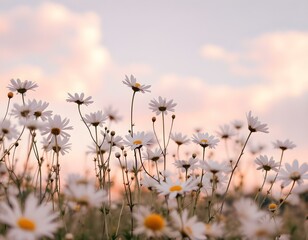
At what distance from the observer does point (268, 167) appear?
3.14 m

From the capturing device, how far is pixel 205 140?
3.22 meters

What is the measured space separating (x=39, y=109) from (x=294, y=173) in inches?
62.1

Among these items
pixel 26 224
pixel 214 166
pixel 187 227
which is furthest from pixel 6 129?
pixel 26 224

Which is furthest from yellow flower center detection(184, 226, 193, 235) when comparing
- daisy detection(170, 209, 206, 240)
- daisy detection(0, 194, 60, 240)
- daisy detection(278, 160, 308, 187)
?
daisy detection(278, 160, 308, 187)

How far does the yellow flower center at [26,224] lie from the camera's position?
1512 millimetres

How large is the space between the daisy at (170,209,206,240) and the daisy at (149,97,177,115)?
157 cm

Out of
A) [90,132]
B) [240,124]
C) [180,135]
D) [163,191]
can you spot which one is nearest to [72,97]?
[90,132]

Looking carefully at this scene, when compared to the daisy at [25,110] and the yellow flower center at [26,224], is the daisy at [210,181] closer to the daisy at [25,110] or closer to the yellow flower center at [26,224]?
the daisy at [25,110]

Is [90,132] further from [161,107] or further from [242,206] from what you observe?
[242,206]

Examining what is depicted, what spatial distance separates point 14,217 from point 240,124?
399cm

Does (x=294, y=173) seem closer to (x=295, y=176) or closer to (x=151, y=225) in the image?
(x=295, y=176)

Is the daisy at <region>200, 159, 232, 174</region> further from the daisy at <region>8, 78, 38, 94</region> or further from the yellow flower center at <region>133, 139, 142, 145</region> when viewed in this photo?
the daisy at <region>8, 78, 38, 94</region>

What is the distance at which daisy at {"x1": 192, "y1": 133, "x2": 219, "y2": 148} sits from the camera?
3195 millimetres

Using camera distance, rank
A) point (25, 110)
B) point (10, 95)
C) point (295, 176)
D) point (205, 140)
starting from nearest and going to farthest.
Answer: point (295, 176)
point (25, 110)
point (205, 140)
point (10, 95)
